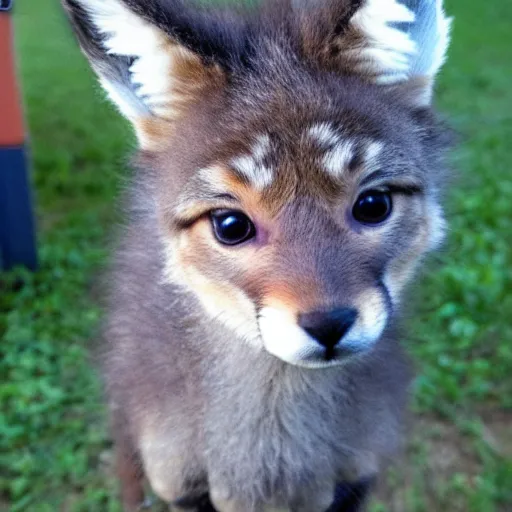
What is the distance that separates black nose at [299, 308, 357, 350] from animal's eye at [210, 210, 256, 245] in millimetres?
277

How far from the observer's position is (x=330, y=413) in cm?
214

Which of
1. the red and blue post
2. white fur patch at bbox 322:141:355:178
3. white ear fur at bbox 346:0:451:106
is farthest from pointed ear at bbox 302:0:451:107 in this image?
the red and blue post

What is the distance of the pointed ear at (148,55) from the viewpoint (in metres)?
1.73

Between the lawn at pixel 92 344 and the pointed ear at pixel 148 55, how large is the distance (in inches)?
5.8

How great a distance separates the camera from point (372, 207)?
1.81 meters

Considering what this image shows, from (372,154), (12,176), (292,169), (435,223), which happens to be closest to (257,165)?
(292,169)

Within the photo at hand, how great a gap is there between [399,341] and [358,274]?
0.75m

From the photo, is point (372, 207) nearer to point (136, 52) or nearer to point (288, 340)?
point (288, 340)

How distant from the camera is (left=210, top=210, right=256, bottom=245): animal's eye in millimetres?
1775

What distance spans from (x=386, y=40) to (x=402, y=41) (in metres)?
0.05

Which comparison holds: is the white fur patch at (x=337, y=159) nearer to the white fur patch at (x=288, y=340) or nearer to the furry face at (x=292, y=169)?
the furry face at (x=292, y=169)

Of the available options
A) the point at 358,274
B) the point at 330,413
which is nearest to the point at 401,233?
the point at 358,274

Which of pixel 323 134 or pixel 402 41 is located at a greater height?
pixel 402 41

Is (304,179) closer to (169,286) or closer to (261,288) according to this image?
(261,288)
